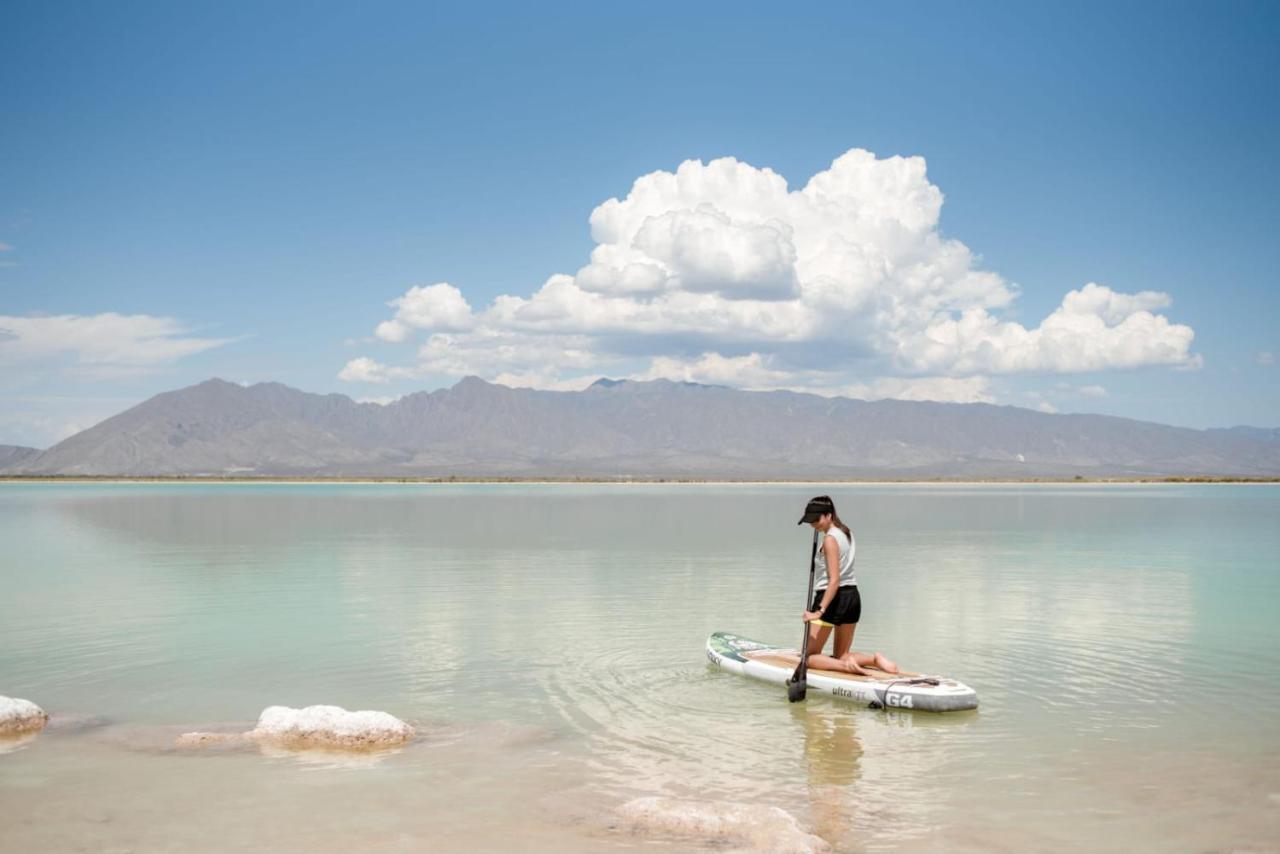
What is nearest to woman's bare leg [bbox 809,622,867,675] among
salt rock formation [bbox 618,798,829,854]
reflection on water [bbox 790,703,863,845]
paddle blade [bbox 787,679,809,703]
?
paddle blade [bbox 787,679,809,703]

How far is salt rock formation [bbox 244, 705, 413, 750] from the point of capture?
11383mm

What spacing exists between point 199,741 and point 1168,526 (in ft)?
173

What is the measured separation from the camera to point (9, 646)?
18203 mm

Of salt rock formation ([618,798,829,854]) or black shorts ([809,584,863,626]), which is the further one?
black shorts ([809,584,863,626])

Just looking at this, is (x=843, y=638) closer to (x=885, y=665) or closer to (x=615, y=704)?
(x=885, y=665)

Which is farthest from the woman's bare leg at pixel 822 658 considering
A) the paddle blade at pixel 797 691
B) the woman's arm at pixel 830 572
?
the paddle blade at pixel 797 691

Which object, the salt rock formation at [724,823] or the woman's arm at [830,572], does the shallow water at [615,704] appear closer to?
the salt rock formation at [724,823]

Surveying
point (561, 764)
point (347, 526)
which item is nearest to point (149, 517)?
point (347, 526)

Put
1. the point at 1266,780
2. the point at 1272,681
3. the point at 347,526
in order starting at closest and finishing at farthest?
1. the point at 1266,780
2. the point at 1272,681
3. the point at 347,526

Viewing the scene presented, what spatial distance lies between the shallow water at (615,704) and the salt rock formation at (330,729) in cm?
38

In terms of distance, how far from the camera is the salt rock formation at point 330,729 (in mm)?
11383

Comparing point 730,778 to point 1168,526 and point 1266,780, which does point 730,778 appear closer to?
point 1266,780

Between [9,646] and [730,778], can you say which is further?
[9,646]

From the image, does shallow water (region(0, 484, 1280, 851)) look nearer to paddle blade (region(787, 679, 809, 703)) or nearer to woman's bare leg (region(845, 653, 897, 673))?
paddle blade (region(787, 679, 809, 703))
